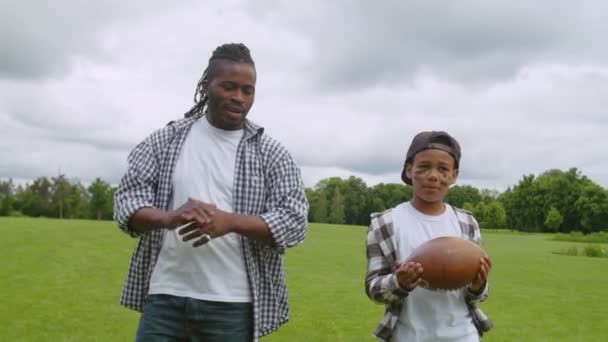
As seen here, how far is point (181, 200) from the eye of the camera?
3.17 metres

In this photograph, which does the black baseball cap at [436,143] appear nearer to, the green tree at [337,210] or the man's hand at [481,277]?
the man's hand at [481,277]

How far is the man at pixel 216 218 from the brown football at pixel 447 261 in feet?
2.27

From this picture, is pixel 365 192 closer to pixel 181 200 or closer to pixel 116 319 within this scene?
pixel 116 319

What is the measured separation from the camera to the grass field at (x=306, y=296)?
32.8 feet

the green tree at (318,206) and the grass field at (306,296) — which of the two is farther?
the green tree at (318,206)

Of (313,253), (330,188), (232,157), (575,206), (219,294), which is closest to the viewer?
(219,294)

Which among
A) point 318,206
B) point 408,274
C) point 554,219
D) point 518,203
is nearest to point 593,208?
point 554,219

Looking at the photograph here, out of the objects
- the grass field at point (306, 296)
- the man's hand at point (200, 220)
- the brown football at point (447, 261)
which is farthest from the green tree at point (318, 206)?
the man's hand at point (200, 220)

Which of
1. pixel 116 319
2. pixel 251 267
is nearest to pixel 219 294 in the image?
pixel 251 267

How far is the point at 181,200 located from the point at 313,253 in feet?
67.3

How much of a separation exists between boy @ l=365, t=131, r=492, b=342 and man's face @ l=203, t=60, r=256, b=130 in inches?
41.7

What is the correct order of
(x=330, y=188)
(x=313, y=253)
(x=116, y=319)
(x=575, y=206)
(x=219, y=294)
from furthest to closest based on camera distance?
(x=330, y=188), (x=575, y=206), (x=313, y=253), (x=116, y=319), (x=219, y=294)

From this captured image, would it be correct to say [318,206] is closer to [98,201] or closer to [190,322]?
[98,201]

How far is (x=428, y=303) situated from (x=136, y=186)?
1752 millimetres
